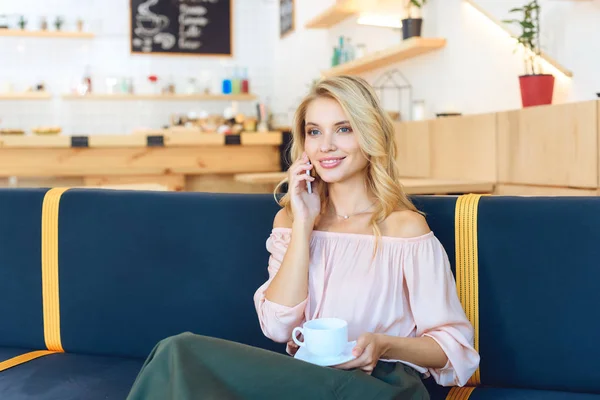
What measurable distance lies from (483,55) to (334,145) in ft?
8.93

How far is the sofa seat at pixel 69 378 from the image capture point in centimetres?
148

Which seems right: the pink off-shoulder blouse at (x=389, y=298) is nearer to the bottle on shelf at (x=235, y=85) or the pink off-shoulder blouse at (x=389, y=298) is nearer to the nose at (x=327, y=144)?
the nose at (x=327, y=144)

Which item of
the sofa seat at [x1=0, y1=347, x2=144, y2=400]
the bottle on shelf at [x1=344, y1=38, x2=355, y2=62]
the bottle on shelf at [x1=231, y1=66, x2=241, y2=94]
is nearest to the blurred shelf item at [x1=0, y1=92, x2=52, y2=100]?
the bottle on shelf at [x1=231, y1=66, x2=241, y2=94]

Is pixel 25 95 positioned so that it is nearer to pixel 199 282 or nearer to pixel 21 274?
pixel 21 274

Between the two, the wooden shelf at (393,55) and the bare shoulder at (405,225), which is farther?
the wooden shelf at (393,55)

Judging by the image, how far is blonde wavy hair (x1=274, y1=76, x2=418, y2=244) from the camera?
1.51 metres

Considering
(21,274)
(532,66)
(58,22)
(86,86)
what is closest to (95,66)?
(86,86)

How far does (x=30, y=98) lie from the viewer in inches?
291

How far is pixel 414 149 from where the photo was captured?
4.16 m

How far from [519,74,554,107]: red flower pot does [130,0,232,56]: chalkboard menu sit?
5.27 meters

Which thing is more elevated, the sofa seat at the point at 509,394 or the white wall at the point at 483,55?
the white wall at the point at 483,55

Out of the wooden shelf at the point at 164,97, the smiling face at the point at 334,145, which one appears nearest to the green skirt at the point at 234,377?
the smiling face at the point at 334,145

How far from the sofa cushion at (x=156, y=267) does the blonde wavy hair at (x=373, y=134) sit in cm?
21

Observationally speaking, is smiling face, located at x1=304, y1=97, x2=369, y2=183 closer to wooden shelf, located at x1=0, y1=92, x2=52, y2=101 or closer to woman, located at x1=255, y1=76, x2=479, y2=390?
woman, located at x1=255, y1=76, x2=479, y2=390
